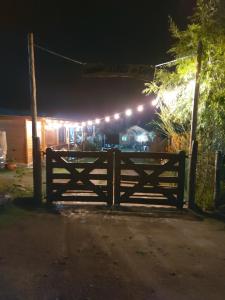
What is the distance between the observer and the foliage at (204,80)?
728cm

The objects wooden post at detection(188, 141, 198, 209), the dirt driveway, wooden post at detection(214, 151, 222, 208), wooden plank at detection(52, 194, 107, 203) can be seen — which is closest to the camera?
the dirt driveway

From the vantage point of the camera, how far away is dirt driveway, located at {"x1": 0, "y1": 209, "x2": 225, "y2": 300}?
3.54m

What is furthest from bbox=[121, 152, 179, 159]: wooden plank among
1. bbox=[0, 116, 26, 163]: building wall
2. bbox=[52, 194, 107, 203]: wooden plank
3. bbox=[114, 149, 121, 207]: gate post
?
bbox=[0, 116, 26, 163]: building wall

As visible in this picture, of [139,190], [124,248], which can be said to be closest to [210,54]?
[139,190]

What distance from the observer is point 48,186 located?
7.63 m

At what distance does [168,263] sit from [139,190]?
3.25 metres

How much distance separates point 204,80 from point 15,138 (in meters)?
11.9

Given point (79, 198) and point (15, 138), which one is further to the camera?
point (15, 138)

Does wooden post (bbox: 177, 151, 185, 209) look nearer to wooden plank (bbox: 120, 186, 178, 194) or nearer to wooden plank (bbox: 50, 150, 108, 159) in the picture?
wooden plank (bbox: 120, 186, 178, 194)

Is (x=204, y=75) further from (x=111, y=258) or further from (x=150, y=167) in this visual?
(x=111, y=258)

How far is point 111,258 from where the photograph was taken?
4434mm

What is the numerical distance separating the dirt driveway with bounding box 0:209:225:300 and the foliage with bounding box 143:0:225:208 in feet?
6.80

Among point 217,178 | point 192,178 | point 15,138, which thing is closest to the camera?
point 217,178

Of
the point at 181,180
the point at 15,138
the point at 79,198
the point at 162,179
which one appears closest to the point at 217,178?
the point at 181,180
